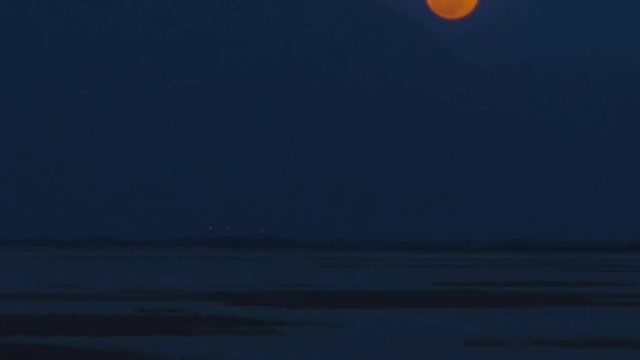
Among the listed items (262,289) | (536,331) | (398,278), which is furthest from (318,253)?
(536,331)

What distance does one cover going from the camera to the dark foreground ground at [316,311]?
1611 centimetres

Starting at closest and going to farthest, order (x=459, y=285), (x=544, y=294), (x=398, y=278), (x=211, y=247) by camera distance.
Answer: (x=544, y=294) < (x=459, y=285) < (x=398, y=278) < (x=211, y=247)

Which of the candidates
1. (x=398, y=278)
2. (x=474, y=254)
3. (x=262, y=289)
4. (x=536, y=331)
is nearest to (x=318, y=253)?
(x=474, y=254)

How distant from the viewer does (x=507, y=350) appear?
1596cm

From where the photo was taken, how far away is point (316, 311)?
70.7ft

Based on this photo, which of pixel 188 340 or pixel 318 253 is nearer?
pixel 188 340

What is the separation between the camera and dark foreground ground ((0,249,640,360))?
16109 mm

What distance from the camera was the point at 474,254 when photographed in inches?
1922

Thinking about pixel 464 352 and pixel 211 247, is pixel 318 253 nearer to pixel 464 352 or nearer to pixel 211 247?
pixel 211 247

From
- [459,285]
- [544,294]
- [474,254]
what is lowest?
[544,294]

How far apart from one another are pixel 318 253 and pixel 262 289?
73.5 feet

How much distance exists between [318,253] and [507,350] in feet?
110

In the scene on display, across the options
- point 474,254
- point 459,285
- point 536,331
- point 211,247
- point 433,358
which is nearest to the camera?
point 433,358

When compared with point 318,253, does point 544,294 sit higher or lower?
lower
